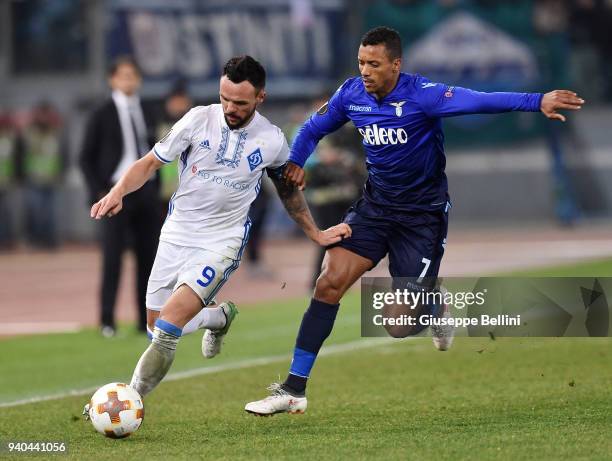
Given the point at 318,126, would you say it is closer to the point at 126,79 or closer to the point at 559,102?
the point at 559,102

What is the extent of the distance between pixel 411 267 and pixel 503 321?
690 mm

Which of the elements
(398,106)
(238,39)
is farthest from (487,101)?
(238,39)

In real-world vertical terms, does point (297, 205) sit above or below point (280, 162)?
below

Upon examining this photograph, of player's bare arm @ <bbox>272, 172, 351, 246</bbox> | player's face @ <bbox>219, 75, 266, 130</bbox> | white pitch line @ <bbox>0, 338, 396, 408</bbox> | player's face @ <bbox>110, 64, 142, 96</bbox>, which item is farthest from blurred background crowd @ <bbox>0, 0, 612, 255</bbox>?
player's face @ <bbox>219, 75, 266, 130</bbox>

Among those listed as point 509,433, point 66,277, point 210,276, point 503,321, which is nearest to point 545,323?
point 503,321

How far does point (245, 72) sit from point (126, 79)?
18.7 ft

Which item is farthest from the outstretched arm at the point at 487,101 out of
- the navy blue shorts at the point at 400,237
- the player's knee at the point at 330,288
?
the player's knee at the point at 330,288

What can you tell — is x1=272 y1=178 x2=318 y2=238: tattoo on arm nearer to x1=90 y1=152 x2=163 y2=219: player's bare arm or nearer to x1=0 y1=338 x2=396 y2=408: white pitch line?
x1=90 y1=152 x2=163 y2=219: player's bare arm

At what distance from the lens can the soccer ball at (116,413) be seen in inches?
305

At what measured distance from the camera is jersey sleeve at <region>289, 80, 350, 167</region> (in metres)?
8.86

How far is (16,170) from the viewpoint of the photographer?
25094 millimetres

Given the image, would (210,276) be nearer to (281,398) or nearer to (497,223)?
(281,398)

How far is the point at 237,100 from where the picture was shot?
27.0 feet

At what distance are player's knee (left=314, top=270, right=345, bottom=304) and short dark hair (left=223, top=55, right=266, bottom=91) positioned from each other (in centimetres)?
130
